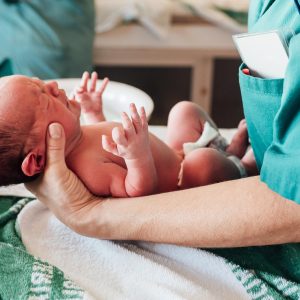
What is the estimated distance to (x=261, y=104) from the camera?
0.69m

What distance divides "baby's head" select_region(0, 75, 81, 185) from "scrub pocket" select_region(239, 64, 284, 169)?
1.00 ft

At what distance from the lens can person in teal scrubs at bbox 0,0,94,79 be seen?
183 centimetres

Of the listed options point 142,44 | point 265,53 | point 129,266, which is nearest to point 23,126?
point 129,266

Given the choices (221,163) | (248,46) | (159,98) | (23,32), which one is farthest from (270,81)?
(159,98)

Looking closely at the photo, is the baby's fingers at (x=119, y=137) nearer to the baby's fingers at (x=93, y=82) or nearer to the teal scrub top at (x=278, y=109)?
the teal scrub top at (x=278, y=109)

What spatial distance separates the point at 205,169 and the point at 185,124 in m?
0.18

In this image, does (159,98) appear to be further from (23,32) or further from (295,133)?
(295,133)

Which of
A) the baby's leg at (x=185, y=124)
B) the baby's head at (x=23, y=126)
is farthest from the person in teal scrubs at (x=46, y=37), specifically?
the baby's head at (x=23, y=126)

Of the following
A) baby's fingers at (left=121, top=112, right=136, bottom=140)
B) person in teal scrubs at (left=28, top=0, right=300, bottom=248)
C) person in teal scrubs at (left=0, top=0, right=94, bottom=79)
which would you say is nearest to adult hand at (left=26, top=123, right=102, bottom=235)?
person in teal scrubs at (left=28, top=0, right=300, bottom=248)

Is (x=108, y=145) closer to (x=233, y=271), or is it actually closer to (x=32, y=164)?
(x=32, y=164)

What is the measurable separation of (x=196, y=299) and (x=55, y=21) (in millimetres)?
1497

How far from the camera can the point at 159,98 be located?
238 cm

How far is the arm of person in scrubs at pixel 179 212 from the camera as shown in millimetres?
Result: 599

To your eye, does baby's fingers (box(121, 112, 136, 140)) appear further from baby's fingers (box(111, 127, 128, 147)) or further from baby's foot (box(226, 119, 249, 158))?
baby's foot (box(226, 119, 249, 158))
